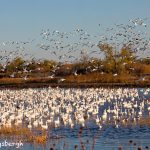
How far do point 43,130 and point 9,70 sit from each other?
6795 centimetres

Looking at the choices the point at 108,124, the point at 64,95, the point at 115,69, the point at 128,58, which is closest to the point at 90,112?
the point at 108,124

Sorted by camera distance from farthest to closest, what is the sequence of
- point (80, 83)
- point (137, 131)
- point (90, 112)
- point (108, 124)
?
point (80, 83), point (90, 112), point (108, 124), point (137, 131)

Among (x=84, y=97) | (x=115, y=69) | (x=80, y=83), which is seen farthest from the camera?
(x=115, y=69)

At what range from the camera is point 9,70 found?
8919 cm

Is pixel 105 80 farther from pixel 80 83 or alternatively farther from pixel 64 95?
pixel 64 95

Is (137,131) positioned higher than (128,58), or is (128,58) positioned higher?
(128,58)

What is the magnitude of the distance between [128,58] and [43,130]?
170 feet

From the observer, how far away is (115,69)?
68500mm

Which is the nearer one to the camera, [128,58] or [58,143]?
[58,143]

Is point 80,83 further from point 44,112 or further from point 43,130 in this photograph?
point 43,130

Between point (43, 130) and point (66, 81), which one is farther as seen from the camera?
point (66, 81)

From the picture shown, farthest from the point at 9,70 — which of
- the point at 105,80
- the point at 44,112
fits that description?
the point at 44,112

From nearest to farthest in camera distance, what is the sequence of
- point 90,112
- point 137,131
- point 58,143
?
point 58,143
point 137,131
point 90,112

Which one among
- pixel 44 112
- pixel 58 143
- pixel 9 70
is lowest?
pixel 58 143
